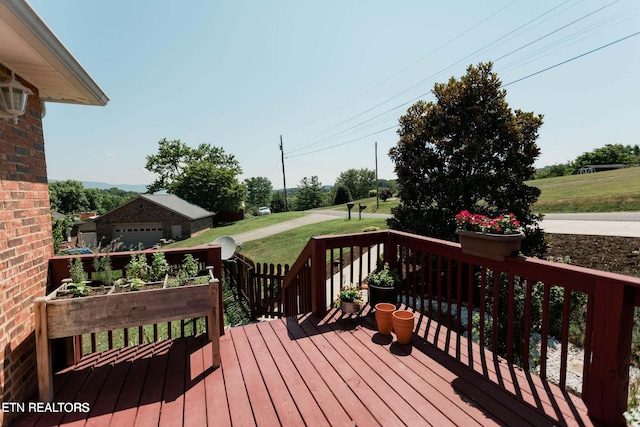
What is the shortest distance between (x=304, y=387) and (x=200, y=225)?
29.5 m

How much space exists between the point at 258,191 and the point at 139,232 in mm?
39283

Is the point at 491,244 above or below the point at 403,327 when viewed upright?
above

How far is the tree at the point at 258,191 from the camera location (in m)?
64.2

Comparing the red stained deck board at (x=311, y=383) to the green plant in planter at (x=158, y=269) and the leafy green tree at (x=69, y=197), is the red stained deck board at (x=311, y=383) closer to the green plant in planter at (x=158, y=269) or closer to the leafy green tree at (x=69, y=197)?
the green plant in planter at (x=158, y=269)

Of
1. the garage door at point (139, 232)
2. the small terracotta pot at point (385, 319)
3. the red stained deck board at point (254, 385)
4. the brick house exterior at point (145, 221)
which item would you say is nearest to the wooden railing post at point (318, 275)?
the small terracotta pot at point (385, 319)

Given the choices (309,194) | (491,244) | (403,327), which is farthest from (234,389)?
(309,194)

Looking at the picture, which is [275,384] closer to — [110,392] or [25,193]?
[110,392]

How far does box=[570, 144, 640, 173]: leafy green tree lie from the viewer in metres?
51.0

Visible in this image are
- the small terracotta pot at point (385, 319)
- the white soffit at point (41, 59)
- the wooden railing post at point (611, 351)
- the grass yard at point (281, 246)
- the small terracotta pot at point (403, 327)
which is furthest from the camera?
the grass yard at point (281, 246)

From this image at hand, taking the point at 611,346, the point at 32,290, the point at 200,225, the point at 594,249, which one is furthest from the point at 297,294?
the point at 200,225

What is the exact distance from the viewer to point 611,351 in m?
1.69

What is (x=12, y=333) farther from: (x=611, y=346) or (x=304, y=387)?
(x=611, y=346)

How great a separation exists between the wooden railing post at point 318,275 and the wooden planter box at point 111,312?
4.08ft

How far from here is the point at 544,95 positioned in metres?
9.80
